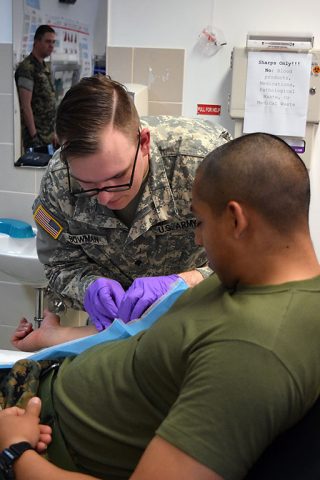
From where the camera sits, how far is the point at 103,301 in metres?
1.54

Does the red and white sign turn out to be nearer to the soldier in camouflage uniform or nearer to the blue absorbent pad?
the soldier in camouflage uniform

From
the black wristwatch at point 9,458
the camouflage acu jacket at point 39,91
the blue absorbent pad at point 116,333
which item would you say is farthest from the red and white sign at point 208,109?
the black wristwatch at point 9,458

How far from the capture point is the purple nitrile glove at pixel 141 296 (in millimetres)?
1440

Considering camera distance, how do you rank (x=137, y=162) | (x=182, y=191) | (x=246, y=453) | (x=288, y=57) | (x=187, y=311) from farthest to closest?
(x=288, y=57) → (x=182, y=191) → (x=137, y=162) → (x=187, y=311) → (x=246, y=453)

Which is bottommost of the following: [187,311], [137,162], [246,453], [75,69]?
[246,453]

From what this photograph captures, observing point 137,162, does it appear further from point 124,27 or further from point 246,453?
point 124,27

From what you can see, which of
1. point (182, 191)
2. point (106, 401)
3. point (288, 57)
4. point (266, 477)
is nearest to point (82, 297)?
point (182, 191)

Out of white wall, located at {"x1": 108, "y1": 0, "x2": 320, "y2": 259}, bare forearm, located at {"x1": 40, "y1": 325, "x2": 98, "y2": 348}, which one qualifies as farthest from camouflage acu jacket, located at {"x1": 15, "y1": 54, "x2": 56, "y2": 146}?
bare forearm, located at {"x1": 40, "y1": 325, "x2": 98, "y2": 348}

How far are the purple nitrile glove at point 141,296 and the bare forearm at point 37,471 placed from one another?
0.55 metres

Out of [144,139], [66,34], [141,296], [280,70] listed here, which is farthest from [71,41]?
[141,296]

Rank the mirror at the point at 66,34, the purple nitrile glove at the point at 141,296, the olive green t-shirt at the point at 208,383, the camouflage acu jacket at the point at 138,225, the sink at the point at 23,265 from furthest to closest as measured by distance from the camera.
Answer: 1. the mirror at the point at 66,34
2. the sink at the point at 23,265
3. the camouflage acu jacket at the point at 138,225
4. the purple nitrile glove at the point at 141,296
5. the olive green t-shirt at the point at 208,383

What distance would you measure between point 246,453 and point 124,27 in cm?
233

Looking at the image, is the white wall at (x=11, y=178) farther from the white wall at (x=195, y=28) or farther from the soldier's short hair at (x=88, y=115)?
the soldier's short hair at (x=88, y=115)

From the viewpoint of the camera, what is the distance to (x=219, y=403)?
0.78 m
